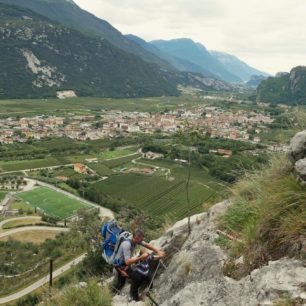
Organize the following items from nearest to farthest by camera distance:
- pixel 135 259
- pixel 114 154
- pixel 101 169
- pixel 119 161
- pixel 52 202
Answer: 1. pixel 135 259
2. pixel 52 202
3. pixel 101 169
4. pixel 119 161
5. pixel 114 154

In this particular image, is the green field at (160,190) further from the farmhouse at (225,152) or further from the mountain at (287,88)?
the mountain at (287,88)

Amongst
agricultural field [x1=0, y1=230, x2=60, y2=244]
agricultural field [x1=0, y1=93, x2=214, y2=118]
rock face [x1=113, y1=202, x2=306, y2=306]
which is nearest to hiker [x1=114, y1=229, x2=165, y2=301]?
rock face [x1=113, y1=202, x2=306, y2=306]

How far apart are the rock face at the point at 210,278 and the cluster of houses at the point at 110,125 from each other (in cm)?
7367

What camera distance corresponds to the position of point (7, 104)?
447 feet

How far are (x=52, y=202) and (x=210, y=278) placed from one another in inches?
1895

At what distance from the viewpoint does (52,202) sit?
51000 mm

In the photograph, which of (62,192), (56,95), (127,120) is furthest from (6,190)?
(56,95)

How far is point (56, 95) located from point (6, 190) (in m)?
114

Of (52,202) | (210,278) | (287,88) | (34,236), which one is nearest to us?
(210,278)

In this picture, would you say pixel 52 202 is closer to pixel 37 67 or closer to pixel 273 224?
pixel 273 224

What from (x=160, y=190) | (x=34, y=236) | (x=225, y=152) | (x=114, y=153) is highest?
(x=225, y=152)

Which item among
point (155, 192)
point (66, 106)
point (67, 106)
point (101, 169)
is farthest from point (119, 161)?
point (66, 106)

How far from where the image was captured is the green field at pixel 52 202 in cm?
4786

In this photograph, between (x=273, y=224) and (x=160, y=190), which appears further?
(x=160, y=190)
